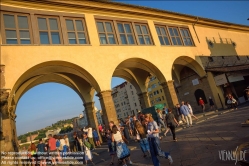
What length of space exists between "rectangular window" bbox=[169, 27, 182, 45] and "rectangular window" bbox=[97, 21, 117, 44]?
646 cm

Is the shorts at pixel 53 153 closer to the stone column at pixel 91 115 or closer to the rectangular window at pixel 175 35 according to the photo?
the stone column at pixel 91 115

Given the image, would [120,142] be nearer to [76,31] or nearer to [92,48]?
[92,48]

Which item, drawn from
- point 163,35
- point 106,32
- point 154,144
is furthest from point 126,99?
point 154,144

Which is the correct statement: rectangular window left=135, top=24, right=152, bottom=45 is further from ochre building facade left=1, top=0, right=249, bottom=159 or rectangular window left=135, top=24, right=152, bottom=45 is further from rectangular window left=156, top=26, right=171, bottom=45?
rectangular window left=156, top=26, right=171, bottom=45

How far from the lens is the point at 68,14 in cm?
1195

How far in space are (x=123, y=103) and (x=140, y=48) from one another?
6289 cm

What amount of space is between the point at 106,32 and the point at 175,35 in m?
7.63

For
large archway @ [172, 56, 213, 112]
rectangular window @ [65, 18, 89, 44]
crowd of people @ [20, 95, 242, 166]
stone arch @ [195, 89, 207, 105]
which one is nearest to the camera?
crowd of people @ [20, 95, 242, 166]

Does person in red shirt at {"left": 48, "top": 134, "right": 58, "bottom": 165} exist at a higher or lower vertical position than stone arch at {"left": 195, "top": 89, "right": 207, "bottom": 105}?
lower

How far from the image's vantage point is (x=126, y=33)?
14289 millimetres

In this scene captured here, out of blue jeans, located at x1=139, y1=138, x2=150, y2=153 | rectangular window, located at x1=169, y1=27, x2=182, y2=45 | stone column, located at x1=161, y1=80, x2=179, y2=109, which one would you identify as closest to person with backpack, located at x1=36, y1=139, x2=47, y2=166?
blue jeans, located at x1=139, y1=138, x2=150, y2=153

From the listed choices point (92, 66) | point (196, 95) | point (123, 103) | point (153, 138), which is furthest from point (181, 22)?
point (123, 103)

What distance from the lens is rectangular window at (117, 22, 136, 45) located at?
14004 mm

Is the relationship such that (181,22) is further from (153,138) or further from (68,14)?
(153,138)
